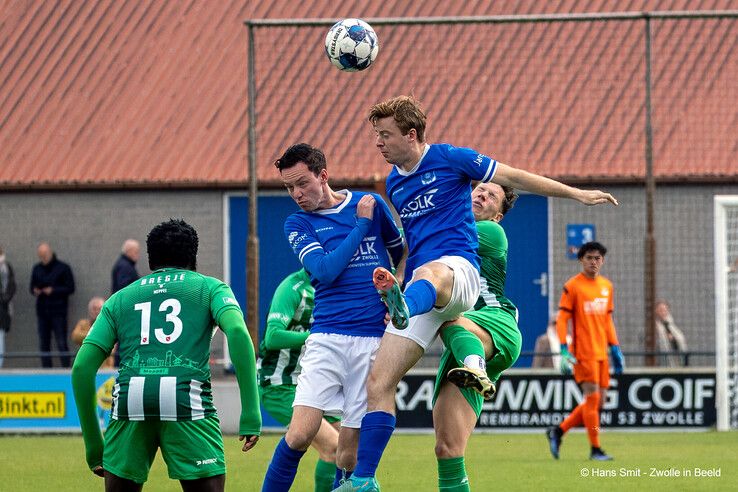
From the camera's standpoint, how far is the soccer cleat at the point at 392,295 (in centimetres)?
636

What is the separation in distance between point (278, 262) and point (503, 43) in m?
3.98

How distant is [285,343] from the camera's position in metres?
8.73

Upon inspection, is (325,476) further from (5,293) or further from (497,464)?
(5,293)

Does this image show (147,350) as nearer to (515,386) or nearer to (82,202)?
(515,386)

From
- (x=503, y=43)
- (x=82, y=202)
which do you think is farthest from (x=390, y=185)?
(x=82, y=202)

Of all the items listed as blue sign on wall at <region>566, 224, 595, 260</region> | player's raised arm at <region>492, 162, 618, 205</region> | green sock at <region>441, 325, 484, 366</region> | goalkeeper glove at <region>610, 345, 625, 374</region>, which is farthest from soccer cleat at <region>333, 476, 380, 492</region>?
blue sign on wall at <region>566, 224, 595, 260</region>

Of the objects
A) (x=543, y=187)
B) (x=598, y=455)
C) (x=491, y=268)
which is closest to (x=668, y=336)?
(x=598, y=455)

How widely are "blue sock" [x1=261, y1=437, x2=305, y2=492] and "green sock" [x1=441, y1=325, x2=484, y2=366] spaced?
94 centimetres

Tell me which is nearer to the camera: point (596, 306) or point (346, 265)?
point (346, 265)

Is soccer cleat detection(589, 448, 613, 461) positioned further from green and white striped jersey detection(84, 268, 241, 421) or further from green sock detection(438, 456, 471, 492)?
green and white striped jersey detection(84, 268, 241, 421)

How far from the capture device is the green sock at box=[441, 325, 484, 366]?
684 centimetres

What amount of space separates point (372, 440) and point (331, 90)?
36.9ft

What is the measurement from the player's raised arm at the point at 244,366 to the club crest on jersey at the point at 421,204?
1.56 metres

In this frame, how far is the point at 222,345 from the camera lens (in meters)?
17.0
